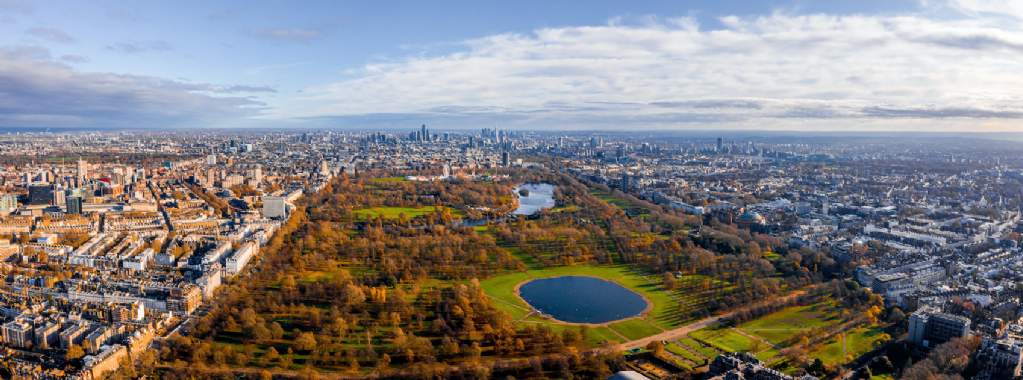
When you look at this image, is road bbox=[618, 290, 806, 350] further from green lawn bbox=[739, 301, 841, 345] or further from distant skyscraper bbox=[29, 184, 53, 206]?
distant skyscraper bbox=[29, 184, 53, 206]

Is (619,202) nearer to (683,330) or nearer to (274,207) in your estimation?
(274,207)

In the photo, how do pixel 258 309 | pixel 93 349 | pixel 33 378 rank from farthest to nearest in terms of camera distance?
pixel 258 309 → pixel 93 349 → pixel 33 378

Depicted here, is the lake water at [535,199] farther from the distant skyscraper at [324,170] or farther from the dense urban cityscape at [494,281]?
the distant skyscraper at [324,170]

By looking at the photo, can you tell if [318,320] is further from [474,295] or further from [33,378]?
[33,378]

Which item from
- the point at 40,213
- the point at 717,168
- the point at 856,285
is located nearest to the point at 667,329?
the point at 856,285

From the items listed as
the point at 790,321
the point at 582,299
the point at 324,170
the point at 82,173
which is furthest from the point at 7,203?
the point at 790,321
